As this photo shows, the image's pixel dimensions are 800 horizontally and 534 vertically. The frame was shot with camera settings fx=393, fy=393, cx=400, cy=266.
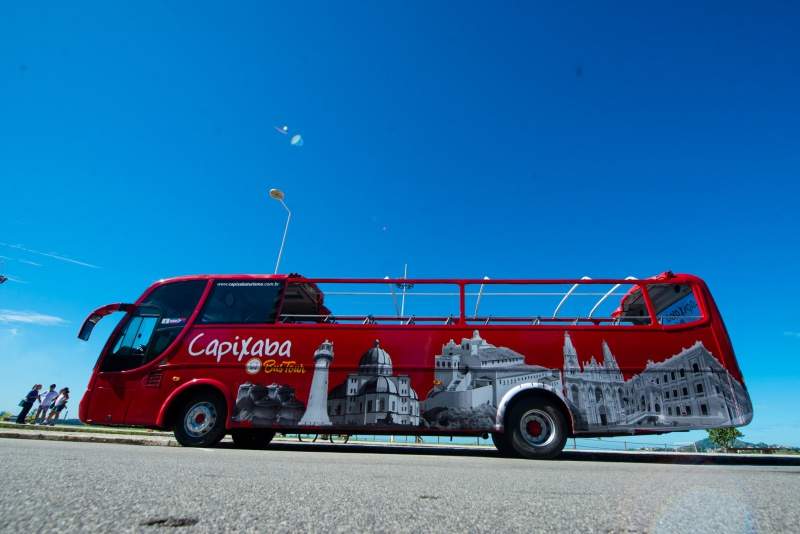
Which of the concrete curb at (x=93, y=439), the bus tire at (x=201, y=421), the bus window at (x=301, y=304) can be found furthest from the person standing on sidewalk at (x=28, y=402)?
the bus window at (x=301, y=304)

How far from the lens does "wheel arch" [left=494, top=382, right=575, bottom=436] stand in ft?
21.6

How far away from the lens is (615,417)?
6.55 m

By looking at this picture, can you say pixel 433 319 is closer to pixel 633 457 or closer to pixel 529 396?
pixel 529 396

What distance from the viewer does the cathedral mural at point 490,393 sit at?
654 centimetres

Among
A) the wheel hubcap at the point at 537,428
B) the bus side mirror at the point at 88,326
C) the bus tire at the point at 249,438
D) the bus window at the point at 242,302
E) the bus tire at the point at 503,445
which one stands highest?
the bus window at the point at 242,302

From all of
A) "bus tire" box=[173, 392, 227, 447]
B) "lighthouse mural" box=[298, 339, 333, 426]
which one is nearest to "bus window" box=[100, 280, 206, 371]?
"bus tire" box=[173, 392, 227, 447]

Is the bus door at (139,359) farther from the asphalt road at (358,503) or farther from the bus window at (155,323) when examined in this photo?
the asphalt road at (358,503)

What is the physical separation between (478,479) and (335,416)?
430 cm

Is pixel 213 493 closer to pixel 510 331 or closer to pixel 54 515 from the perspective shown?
pixel 54 515

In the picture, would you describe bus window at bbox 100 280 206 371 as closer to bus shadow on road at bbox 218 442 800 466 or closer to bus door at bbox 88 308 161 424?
bus door at bbox 88 308 161 424

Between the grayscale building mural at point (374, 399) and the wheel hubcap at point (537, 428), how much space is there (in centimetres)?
Answer: 181

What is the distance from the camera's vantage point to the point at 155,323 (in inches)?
297

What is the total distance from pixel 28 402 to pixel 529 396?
16091 mm

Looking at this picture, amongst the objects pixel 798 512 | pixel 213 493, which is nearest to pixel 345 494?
pixel 213 493
